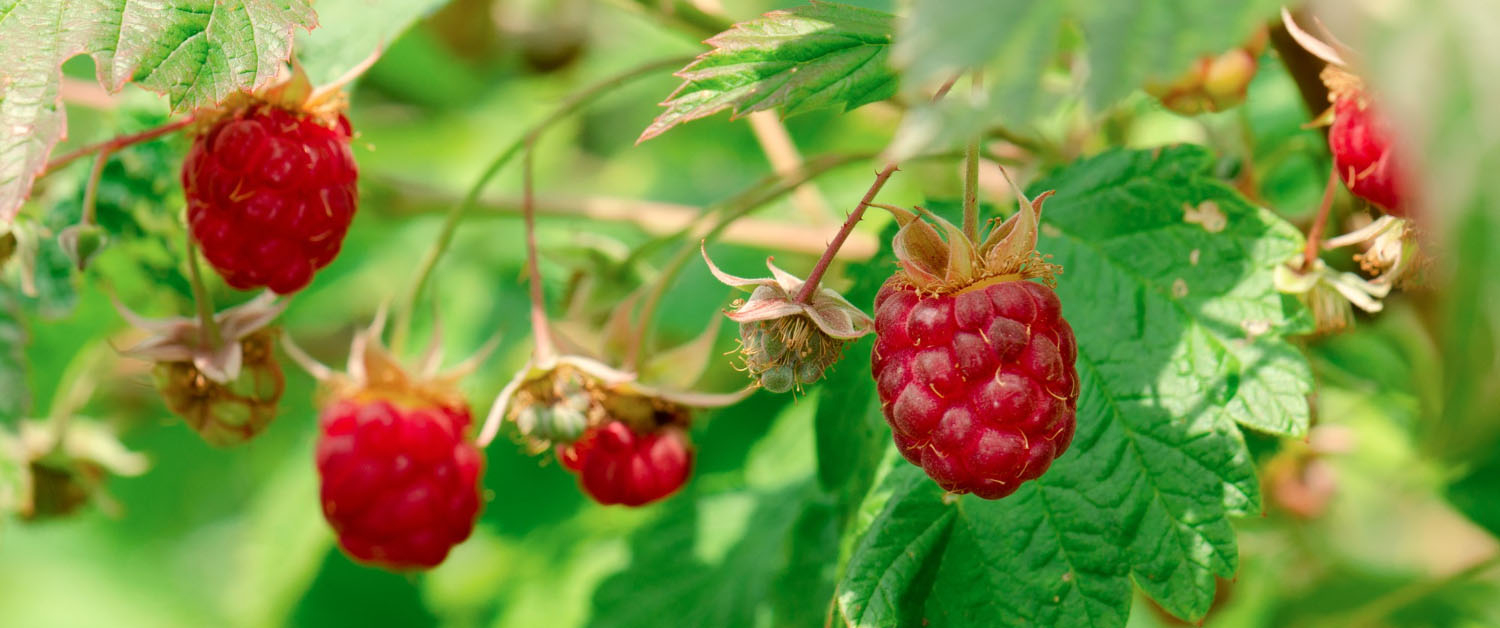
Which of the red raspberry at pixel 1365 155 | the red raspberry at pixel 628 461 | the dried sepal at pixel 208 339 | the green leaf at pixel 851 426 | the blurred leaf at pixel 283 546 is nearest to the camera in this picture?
the red raspberry at pixel 1365 155

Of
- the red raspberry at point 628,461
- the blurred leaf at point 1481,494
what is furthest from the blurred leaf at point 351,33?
the blurred leaf at point 1481,494

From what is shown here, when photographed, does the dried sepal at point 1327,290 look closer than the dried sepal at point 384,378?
Yes

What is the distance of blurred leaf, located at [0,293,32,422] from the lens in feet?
5.24

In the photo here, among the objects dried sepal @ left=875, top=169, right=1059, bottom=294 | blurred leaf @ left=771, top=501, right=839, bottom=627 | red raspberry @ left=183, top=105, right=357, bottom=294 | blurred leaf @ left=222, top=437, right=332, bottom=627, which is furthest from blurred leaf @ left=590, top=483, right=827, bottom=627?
blurred leaf @ left=222, top=437, right=332, bottom=627

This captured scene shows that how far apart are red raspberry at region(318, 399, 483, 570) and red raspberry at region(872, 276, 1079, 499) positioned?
0.72m

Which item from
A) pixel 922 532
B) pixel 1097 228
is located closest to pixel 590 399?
pixel 922 532

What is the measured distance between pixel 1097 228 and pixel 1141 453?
0.26 m

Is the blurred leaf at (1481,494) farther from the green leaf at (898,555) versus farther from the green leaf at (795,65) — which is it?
the green leaf at (795,65)

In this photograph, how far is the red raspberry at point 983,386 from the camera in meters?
0.93

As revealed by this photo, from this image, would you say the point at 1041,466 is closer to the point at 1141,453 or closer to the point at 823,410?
the point at 1141,453

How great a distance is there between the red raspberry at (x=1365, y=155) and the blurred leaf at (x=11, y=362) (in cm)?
166

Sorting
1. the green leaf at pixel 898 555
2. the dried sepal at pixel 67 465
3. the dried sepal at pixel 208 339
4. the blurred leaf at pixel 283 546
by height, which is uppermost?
the green leaf at pixel 898 555

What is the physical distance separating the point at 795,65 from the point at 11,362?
4.00ft

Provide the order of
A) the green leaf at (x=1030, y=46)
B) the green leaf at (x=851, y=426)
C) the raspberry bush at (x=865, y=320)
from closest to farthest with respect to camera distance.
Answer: the green leaf at (x=1030, y=46) < the raspberry bush at (x=865, y=320) < the green leaf at (x=851, y=426)
